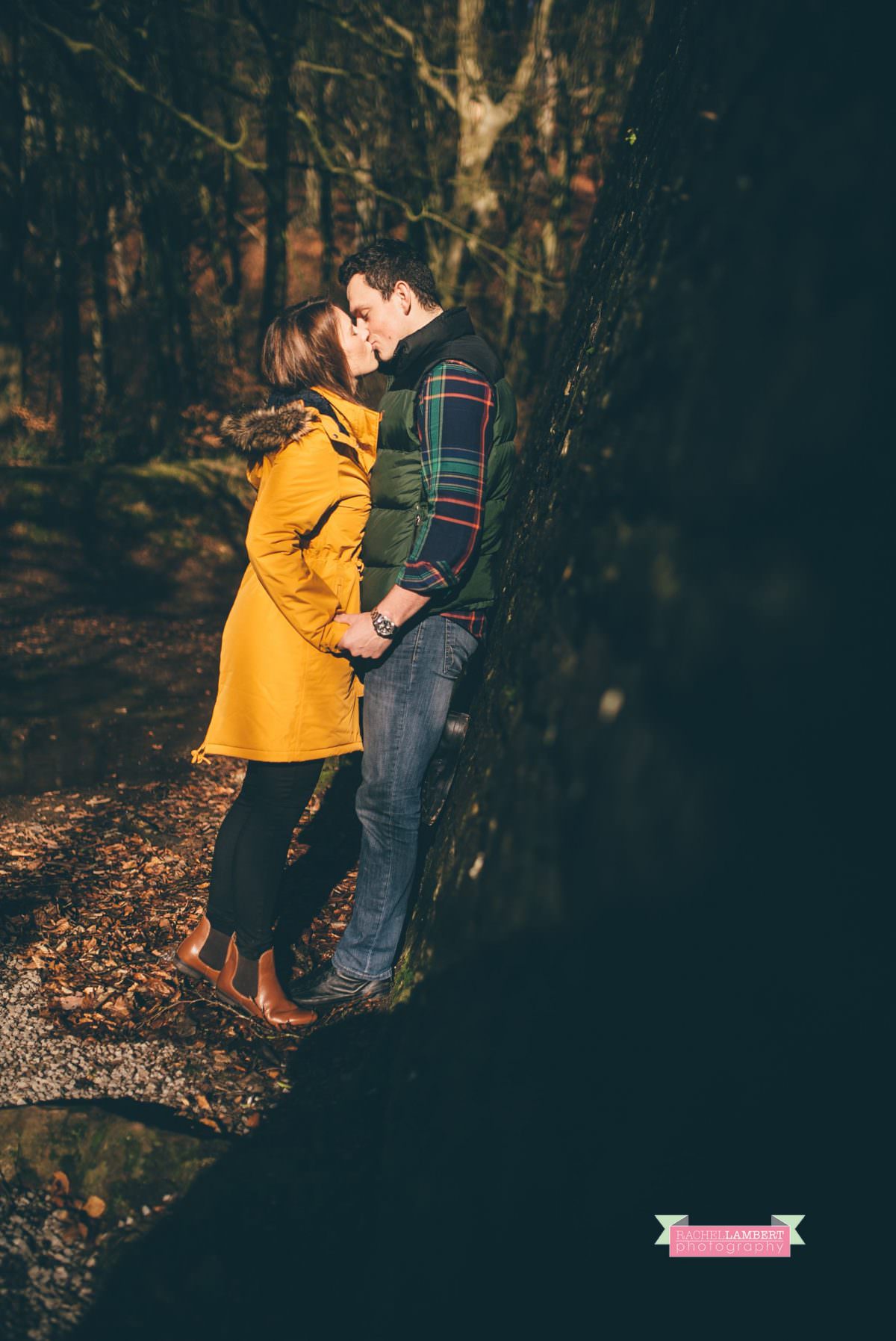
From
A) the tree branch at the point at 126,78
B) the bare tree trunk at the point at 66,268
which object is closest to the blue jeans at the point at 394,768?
the tree branch at the point at 126,78

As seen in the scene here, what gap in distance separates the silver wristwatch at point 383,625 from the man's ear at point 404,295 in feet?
3.14

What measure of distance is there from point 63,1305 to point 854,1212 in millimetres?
1746

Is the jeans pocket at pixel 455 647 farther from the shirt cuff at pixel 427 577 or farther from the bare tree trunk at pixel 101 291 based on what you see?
→ the bare tree trunk at pixel 101 291

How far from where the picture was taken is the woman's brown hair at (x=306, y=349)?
2738 millimetres

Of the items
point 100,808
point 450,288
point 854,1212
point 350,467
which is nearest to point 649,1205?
point 854,1212

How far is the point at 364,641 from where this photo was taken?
2.63 meters

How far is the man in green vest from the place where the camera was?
251cm

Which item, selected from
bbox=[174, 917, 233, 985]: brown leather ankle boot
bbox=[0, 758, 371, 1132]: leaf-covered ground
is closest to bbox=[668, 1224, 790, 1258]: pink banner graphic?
bbox=[0, 758, 371, 1132]: leaf-covered ground

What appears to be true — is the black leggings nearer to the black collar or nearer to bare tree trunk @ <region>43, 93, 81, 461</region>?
the black collar

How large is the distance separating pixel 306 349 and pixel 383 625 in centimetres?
95

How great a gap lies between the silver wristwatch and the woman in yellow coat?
6.1 inches

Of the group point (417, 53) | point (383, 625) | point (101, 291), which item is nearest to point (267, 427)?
point (383, 625)

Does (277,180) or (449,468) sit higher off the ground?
(277,180)

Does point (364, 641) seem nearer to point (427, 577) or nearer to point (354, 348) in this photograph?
point (427, 577)
